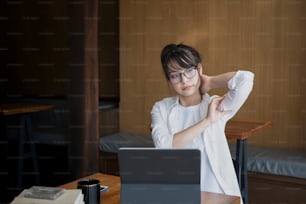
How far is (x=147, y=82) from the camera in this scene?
3104 millimetres

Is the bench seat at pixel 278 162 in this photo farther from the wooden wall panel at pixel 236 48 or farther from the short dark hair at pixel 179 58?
the short dark hair at pixel 179 58

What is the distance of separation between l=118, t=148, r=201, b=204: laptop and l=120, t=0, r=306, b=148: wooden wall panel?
188 centimetres

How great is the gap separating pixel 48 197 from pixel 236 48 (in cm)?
207

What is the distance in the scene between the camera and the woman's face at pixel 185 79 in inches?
49.3

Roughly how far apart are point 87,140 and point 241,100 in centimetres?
104

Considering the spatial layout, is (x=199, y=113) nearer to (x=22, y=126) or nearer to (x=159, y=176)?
(x=159, y=176)

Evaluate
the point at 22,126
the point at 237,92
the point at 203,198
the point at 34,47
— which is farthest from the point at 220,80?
the point at 34,47

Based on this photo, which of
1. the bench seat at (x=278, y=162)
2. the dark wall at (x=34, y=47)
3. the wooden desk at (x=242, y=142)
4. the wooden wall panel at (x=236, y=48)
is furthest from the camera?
the dark wall at (x=34, y=47)

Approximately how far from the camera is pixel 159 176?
0.92 m

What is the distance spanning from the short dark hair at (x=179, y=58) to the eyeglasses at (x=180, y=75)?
11mm

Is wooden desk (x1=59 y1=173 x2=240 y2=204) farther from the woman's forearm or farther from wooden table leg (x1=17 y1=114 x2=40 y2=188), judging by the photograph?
wooden table leg (x1=17 y1=114 x2=40 y2=188)

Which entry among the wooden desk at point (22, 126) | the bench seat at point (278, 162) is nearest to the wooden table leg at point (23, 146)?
the wooden desk at point (22, 126)

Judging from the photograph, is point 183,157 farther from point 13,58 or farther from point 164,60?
point 13,58

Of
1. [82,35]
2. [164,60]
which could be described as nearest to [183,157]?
[164,60]
